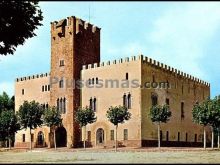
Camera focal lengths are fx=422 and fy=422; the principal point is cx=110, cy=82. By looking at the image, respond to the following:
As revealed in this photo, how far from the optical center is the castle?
52.0m

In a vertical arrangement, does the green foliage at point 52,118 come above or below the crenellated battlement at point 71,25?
below

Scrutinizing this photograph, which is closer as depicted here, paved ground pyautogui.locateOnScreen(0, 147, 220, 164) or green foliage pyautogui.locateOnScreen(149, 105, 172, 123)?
paved ground pyautogui.locateOnScreen(0, 147, 220, 164)

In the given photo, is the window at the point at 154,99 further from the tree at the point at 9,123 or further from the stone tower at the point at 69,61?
the tree at the point at 9,123

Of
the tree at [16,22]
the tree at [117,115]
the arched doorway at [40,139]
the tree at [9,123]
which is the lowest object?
the arched doorway at [40,139]

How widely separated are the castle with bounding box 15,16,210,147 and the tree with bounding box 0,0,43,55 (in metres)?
30.4

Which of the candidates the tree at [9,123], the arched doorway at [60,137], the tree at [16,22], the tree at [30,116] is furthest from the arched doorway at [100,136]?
the tree at [16,22]

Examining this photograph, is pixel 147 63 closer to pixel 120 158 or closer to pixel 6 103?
pixel 120 158

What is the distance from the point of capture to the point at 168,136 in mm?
55688

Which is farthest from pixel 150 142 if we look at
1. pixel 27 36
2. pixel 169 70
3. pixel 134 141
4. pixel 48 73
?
pixel 27 36

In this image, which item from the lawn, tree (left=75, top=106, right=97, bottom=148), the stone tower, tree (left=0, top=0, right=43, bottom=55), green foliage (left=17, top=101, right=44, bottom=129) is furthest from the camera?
the stone tower

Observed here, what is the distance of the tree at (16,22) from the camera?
816 inches

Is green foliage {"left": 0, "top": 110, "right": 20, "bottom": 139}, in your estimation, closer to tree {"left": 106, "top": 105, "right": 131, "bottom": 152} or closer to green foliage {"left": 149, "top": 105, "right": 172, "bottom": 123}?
tree {"left": 106, "top": 105, "right": 131, "bottom": 152}

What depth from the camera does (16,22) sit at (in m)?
21.3

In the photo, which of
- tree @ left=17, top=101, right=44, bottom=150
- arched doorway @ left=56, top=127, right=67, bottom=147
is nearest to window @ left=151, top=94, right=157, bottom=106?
arched doorway @ left=56, top=127, right=67, bottom=147
